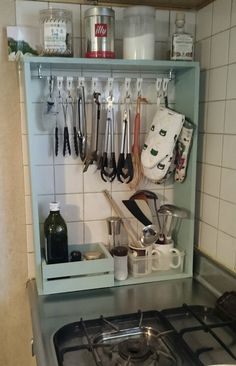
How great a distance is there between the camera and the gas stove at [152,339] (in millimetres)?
873

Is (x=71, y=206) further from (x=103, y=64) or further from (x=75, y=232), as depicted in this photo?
(x=103, y=64)

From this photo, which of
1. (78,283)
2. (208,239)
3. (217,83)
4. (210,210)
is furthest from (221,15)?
(78,283)

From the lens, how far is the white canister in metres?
1.11

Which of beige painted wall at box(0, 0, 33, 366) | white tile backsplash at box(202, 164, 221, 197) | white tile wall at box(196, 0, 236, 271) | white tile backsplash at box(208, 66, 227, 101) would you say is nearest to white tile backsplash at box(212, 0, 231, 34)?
white tile wall at box(196, 0, 236, 271)

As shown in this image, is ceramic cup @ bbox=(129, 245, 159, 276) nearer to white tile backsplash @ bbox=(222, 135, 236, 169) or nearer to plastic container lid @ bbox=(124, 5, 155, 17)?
white tile backsplash @ bbox=(222, 135, 236, 169)

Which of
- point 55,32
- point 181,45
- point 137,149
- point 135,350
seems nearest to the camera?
point 135,350

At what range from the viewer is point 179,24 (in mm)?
1158

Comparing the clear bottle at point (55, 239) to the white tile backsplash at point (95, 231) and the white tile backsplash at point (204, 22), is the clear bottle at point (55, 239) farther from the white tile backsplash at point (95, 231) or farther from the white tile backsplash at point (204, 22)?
the white tile backsplash at point (204, 22)

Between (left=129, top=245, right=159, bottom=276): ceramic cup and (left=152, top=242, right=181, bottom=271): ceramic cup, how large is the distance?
3 cm

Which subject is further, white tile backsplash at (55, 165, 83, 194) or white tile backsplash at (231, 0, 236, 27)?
white tile backsplash at (55, 165, 83, 194)

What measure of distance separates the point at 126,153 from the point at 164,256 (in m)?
0.39

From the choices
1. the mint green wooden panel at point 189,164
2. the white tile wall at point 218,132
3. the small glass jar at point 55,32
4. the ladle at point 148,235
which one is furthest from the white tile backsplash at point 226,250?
the small glass jar at point 55,32

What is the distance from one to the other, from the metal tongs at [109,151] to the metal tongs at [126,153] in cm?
2

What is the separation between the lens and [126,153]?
1.24 m
